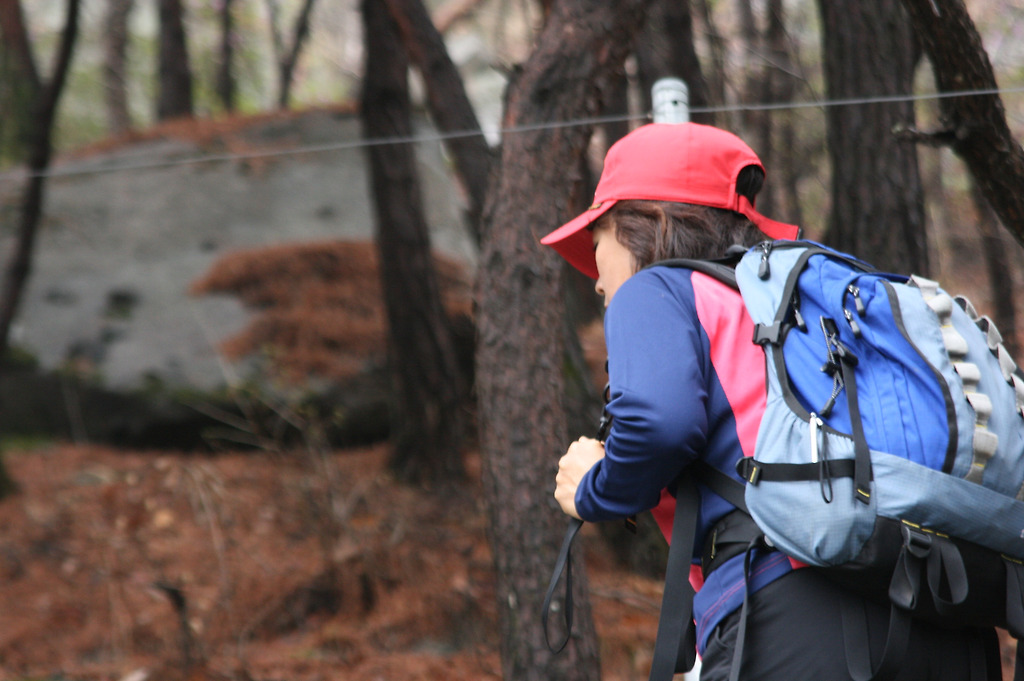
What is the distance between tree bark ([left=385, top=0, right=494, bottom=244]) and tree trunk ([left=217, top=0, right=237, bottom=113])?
8.72 meters

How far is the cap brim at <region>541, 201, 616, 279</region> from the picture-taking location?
1951 mm

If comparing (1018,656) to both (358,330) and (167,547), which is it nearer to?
(167,547)

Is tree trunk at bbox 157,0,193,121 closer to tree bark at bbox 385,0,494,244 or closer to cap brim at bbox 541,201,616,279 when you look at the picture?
tree bark at bbox 385,0,494,244

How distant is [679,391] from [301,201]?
352 inches

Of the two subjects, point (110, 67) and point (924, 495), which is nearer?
point (924, 495)

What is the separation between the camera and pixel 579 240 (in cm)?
216

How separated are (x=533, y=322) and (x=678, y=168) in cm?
142

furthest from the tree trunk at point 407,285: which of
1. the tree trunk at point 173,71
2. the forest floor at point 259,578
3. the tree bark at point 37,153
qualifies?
the tree trunk at point 173,71

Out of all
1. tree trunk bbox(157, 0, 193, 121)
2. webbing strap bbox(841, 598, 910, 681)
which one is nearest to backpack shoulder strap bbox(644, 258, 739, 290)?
webbing strap bbox(841, 598, 910, 681)

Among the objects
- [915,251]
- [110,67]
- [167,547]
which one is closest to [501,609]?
[915,251]

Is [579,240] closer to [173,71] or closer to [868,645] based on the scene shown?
[868,645]

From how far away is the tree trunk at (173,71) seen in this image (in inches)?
503

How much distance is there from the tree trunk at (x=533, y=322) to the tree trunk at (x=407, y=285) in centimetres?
376

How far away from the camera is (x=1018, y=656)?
169cm
